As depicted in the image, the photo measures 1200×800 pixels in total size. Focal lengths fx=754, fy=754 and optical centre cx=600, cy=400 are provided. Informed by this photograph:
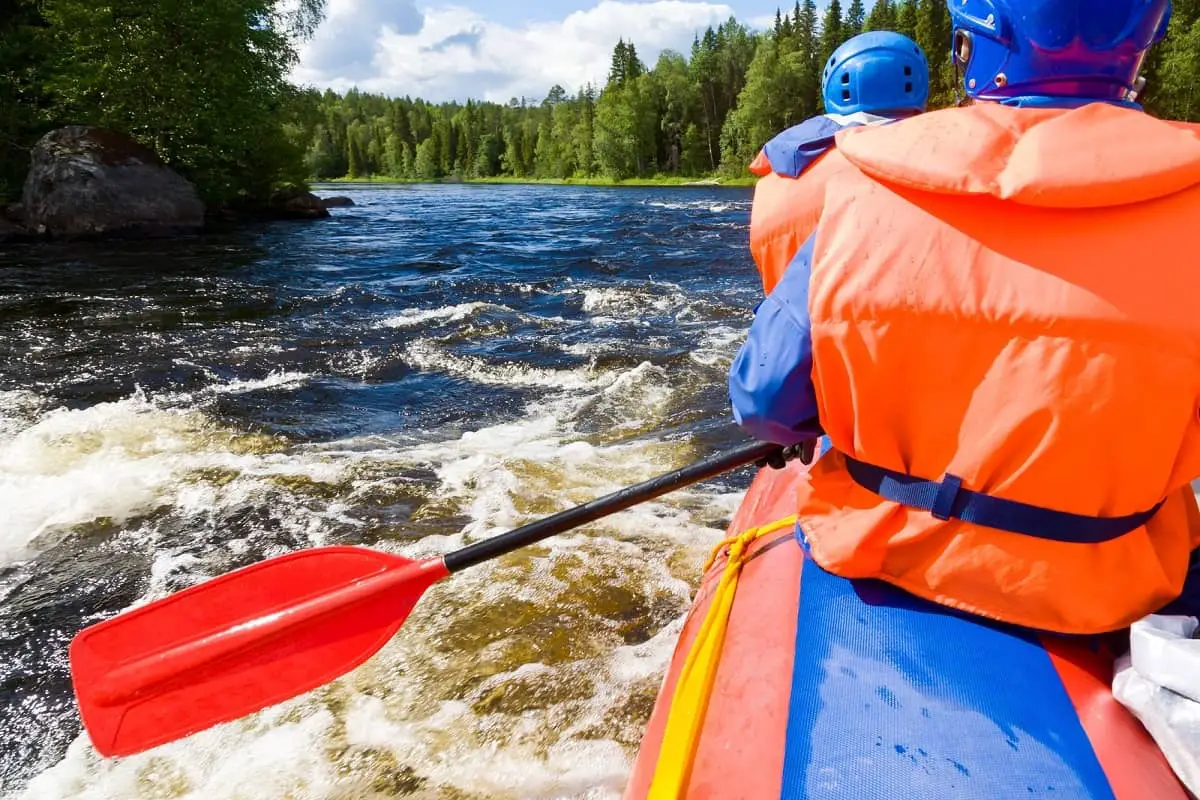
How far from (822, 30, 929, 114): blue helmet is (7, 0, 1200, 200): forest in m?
0.49

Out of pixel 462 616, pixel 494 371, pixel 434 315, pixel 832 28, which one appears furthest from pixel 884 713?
pixel 832 28

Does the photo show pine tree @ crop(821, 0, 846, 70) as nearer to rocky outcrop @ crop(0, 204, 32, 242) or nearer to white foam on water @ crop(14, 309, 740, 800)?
rocky outcrop @ crop(0, 204, 32, 242)

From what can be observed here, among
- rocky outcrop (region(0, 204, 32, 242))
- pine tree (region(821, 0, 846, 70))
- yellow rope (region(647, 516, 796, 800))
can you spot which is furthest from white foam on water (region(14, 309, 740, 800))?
pine tree (region(821, 0, 846, 70))

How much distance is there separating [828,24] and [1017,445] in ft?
197

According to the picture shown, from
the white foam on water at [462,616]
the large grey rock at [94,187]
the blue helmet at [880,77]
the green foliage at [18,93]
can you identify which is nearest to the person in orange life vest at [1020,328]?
the white foam on water at [462,616]

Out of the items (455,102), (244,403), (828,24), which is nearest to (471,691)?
(244,403)

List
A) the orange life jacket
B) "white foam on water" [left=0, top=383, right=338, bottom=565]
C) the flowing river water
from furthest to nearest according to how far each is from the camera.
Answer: "white foam on water" [left=0, top=383, right=338, bottom=565]
the flowing river water
the orange life jacket

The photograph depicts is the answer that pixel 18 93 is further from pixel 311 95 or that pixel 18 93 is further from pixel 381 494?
pixel 381 494

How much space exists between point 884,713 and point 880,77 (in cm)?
274

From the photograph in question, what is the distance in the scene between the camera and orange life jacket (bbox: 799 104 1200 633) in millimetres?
1120

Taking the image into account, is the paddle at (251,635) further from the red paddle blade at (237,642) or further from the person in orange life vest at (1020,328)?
the person in orange life vest at (1020,328)

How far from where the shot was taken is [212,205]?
1919 cm

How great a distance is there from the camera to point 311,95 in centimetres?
2152

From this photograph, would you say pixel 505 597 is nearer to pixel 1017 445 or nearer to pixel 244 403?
pixel 1017 445
